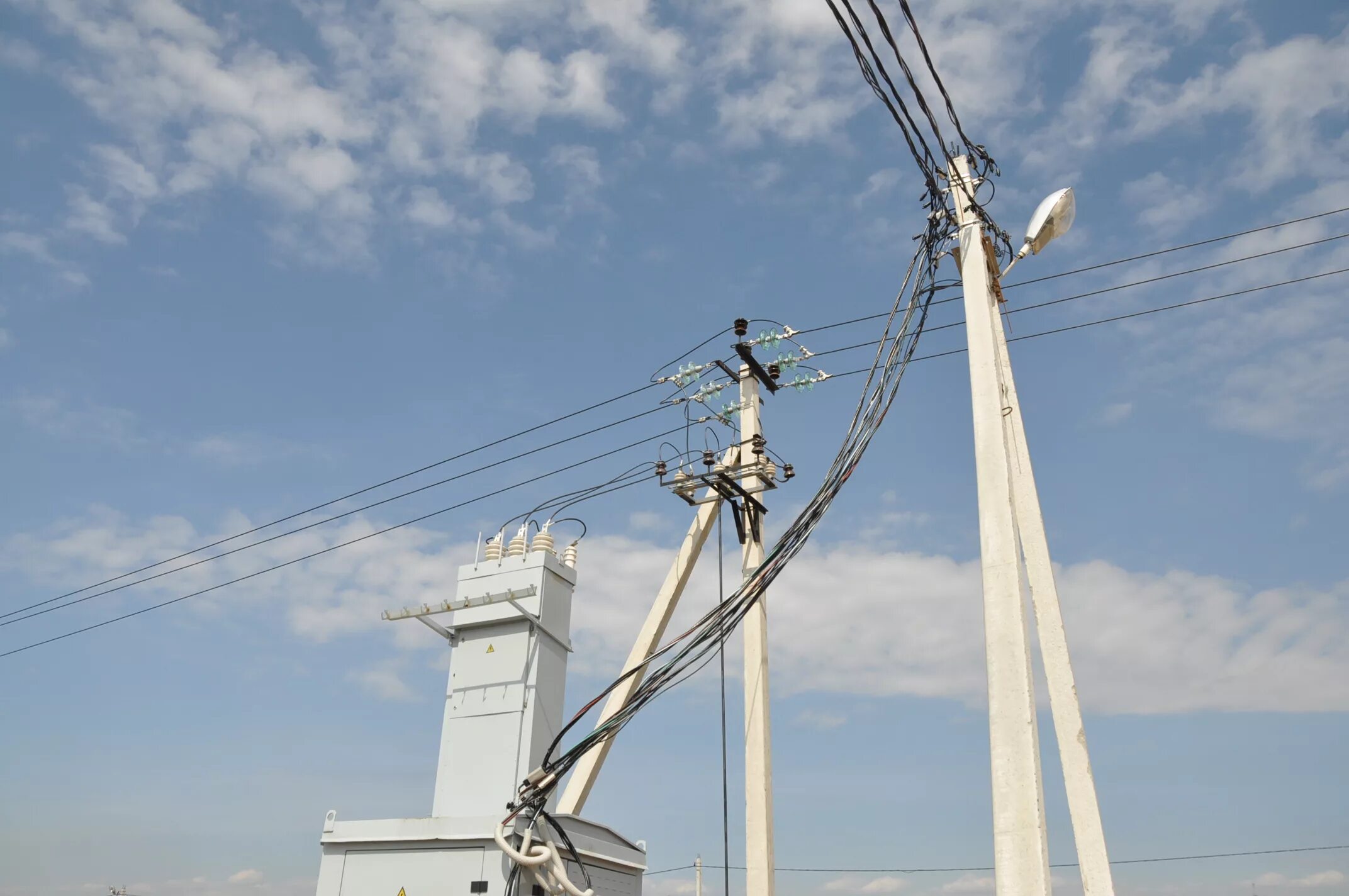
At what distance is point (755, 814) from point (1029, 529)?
4.79 meters

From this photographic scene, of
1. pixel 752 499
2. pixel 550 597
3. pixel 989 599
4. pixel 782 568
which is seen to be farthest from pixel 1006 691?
pixel 550 597

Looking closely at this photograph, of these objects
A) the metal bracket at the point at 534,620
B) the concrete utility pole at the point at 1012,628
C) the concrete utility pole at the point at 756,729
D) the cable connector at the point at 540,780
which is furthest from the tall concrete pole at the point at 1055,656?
the metal bracket at the point at 534,620

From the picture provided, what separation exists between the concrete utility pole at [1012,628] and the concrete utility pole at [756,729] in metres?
3.84

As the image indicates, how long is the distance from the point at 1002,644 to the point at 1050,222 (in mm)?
5754

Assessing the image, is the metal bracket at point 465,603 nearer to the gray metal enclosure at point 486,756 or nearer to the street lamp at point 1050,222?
the gray metal enclosure at point 486,756

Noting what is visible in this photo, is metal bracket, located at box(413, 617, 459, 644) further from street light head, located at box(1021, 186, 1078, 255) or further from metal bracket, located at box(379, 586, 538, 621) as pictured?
street light head, located at box(1021, 186, 1078, 255)

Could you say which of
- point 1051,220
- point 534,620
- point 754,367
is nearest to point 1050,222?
point 1051,220

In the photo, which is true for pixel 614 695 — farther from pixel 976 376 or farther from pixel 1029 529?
pixel 976 376

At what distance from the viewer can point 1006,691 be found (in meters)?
7.65

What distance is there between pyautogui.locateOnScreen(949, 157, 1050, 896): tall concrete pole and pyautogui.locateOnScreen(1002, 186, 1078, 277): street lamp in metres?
2.01

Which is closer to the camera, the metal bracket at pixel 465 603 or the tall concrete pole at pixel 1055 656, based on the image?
the tall concrete pole at pixel 1055 656

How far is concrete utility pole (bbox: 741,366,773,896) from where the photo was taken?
1175 centimetres

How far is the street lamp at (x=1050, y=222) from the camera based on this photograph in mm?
11453

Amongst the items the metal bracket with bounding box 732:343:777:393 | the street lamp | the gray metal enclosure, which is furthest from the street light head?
the gray metal enclosure
